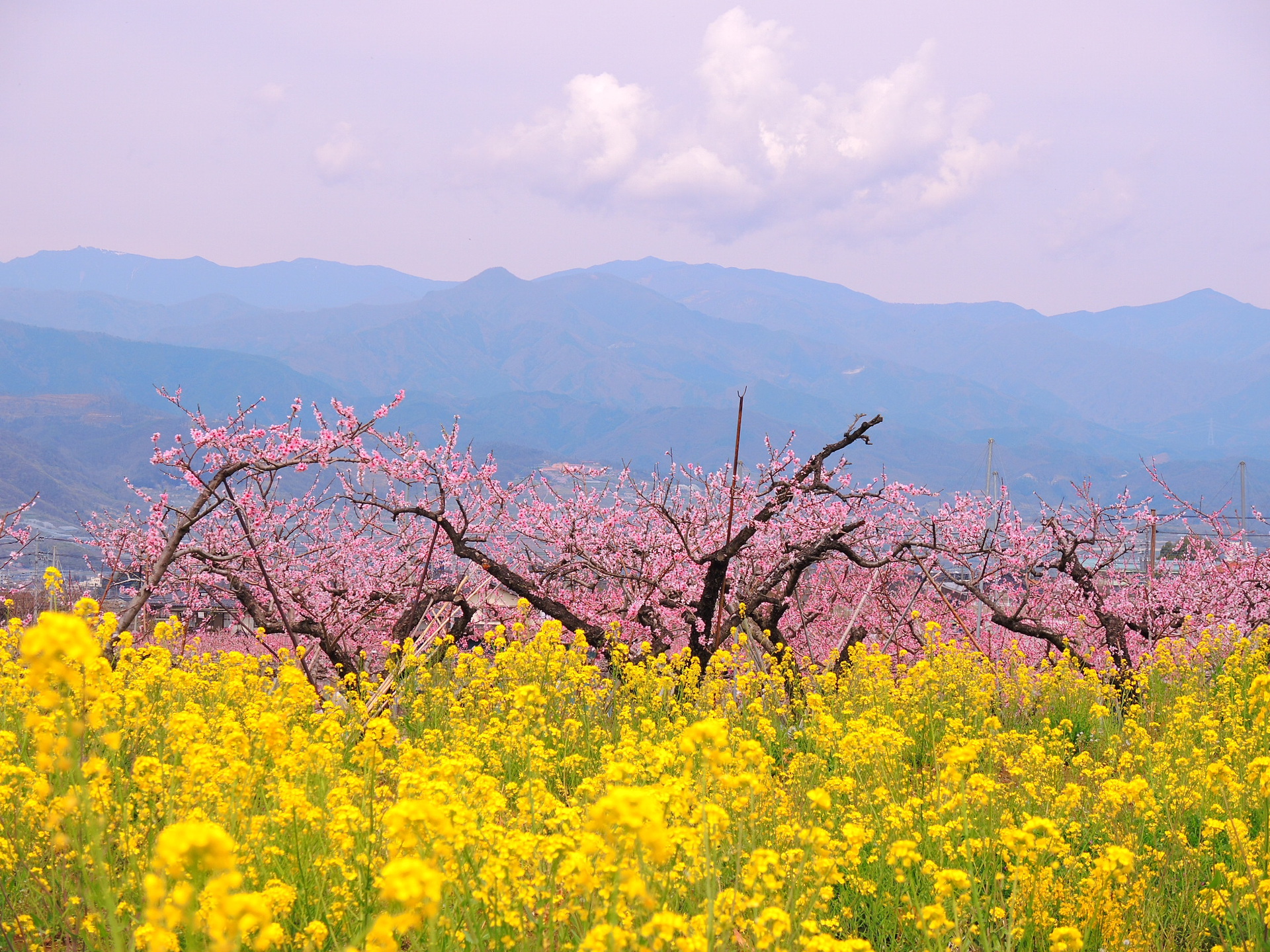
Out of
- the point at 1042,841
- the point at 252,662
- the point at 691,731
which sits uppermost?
the point at 691,731

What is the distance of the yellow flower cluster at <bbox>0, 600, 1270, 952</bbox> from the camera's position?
2.35m

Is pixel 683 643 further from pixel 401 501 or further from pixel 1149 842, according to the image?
pixel 1149 842

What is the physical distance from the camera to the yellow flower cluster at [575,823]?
Answer: 235 cm

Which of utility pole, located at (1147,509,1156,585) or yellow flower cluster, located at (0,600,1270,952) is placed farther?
utility pole, located at (1147,509,1156,585)

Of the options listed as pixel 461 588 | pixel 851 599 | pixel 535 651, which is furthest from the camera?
pixel 851 599

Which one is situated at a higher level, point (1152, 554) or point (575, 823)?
point (575, 823)

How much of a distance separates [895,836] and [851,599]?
9240 mm

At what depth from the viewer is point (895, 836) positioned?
412 centimetres

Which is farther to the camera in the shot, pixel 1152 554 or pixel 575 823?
pixel 1152 554

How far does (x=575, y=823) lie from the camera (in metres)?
3.20

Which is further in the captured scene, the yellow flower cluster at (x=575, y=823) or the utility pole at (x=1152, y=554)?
the utility pole at (x=1152, y=554)

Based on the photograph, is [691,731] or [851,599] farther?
[851,599]

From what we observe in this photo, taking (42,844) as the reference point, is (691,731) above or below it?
above

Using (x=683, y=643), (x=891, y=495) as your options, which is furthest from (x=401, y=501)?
(x=891, y=495)
